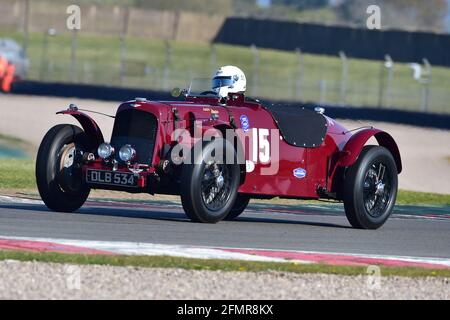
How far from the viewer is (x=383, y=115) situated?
32125mm

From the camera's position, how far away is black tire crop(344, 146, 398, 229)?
1273 centimetres

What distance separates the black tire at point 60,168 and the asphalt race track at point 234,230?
0.64 feet

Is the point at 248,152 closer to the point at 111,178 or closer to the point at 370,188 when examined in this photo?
the point at 111,178

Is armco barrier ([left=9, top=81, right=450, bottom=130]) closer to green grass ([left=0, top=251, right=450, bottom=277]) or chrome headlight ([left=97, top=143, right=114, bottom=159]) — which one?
chrome headlight ([left=97, top=143, right=114, bottom=159])

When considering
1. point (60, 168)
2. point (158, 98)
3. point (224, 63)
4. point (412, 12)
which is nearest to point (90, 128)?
point (60, 168)

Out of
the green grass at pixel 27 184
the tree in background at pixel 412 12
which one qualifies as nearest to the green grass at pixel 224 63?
the tree in background at pixel 412 12

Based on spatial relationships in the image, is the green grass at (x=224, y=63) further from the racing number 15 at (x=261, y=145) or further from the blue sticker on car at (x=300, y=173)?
the racing number 15 at (x=261, y=145)

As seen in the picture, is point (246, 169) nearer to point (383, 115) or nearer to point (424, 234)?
point (424, 234)

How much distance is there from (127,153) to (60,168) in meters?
0.87

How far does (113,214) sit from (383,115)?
1950cm

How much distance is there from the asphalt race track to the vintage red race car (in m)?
0.29

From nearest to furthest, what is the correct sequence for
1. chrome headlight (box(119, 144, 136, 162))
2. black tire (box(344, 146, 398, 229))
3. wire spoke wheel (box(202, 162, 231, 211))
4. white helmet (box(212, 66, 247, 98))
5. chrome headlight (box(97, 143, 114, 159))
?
1. wire spoke wheel (box(202, 162, 231, 211))
2. chrome headlight (box(119, 144, 136, 162))
3. chrome headlight (box(97, 143, 114, 159))
4. black tire (box(344, 146, 398, 229))
5. white helmet (box(212, 66, 247, 98))

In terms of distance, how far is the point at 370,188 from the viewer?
13.1 metres

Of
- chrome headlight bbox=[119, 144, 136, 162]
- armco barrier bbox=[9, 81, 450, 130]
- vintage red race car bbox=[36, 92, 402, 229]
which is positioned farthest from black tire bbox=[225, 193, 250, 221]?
armco barrier bbox=[9, 81, 450, 130]
